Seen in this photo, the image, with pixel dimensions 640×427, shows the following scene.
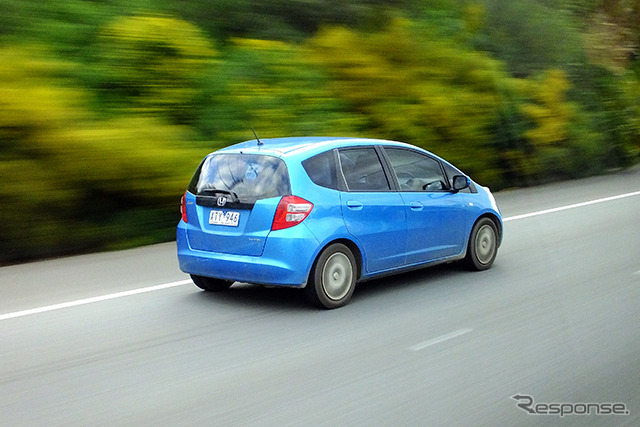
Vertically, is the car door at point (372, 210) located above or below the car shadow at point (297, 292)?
above

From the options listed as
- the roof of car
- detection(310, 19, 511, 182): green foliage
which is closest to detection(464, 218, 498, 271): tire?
the roof of car

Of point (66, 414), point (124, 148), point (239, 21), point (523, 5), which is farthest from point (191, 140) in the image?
point (523, 5)

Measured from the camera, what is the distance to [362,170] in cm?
819

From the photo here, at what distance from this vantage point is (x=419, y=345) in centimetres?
655

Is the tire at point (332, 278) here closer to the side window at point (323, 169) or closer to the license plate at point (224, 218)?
the side window at point (323, 169)

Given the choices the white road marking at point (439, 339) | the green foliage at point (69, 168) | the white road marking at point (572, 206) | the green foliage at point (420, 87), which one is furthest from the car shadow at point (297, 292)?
the green foliage at point (420, 87)

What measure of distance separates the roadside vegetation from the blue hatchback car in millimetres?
3384

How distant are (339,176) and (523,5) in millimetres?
16268

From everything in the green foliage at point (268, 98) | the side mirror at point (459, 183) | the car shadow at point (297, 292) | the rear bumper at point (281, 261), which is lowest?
the car shadow at point (297, 292)

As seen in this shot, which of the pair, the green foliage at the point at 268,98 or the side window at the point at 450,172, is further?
the green foliage at the point at 268,98

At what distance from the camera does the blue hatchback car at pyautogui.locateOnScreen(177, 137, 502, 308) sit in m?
7.44

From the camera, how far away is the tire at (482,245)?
30.7ft

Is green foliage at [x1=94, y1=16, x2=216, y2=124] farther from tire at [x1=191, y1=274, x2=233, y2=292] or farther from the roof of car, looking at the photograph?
the roof of car

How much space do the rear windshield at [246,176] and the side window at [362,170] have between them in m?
0.72
